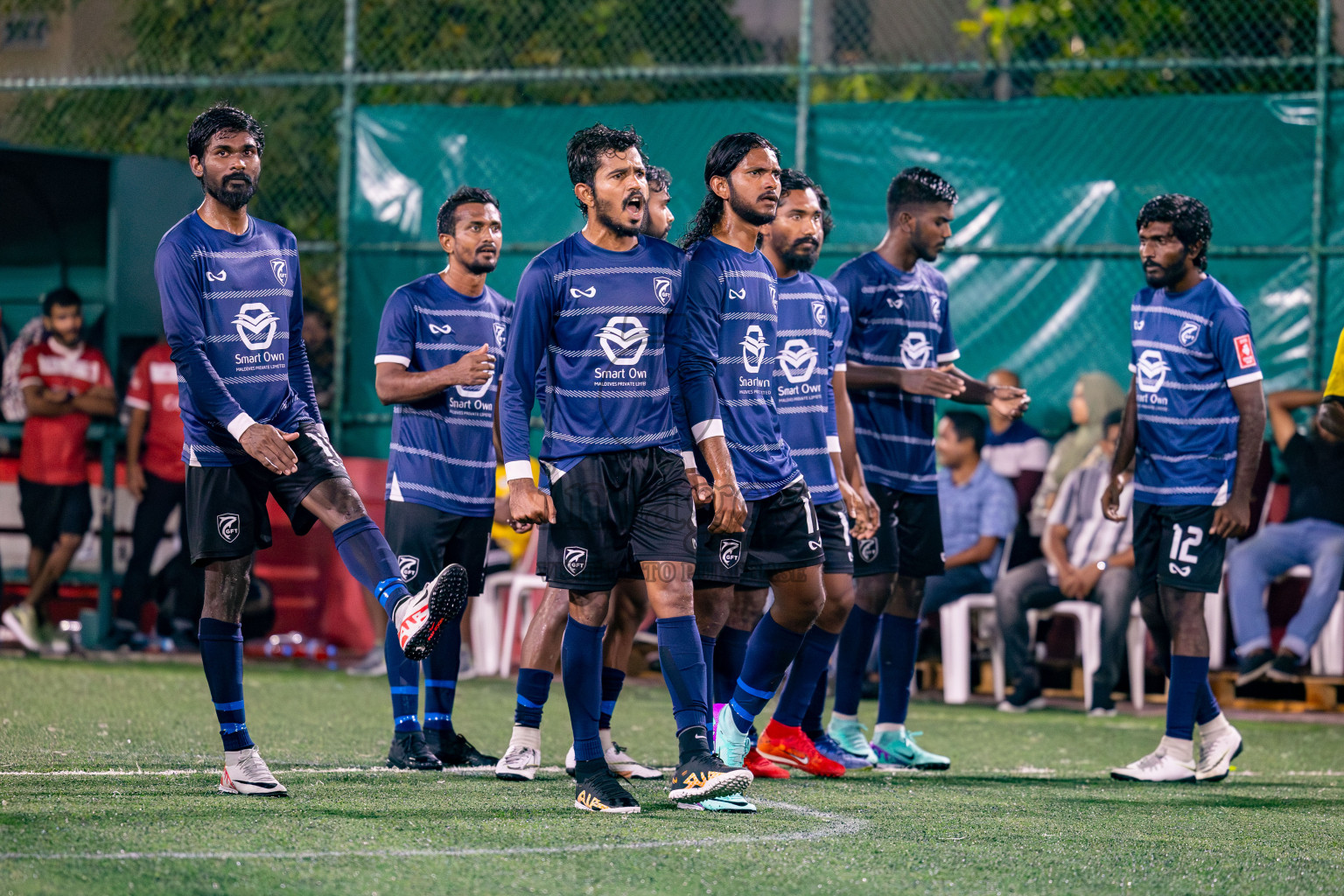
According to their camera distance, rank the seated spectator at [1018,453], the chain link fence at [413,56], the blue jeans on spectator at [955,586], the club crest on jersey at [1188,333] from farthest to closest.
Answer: the chain link fence at [413,56] → the seated spectator at [1018,453] → the blue jeans on spectator at [955,586] → the club crest on jersey at [1188,333]

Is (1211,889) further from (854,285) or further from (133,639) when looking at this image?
(133,639)

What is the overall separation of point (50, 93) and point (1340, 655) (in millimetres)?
11202

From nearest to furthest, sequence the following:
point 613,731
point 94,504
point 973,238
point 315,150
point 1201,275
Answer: point 1201,275 → point 613,731 → point 973,238 → point 94,504 → point 315,150

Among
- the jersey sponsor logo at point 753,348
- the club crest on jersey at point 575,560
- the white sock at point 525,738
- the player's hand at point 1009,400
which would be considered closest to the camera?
the club crest on jersey at point 575,560

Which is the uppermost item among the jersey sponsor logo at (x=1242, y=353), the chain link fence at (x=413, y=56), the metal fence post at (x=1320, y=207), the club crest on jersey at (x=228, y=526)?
the chain link fence at (x=413, y=56)

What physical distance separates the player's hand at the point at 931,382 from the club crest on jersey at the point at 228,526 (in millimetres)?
3096

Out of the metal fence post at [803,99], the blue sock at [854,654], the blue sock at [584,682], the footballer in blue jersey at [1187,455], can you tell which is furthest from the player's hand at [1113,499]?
the metal fence post at [803,99]

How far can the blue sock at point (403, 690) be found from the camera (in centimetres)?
688

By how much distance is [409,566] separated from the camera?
23.0ft

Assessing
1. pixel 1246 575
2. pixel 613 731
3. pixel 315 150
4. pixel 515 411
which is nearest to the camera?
pixel 515 411

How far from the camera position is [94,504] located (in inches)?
503

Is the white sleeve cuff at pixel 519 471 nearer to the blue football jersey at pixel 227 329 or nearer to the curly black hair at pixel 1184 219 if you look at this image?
the blue football jersey at pixel 227 329

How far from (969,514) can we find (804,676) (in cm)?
447

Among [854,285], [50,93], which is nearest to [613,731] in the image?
[854,285]
